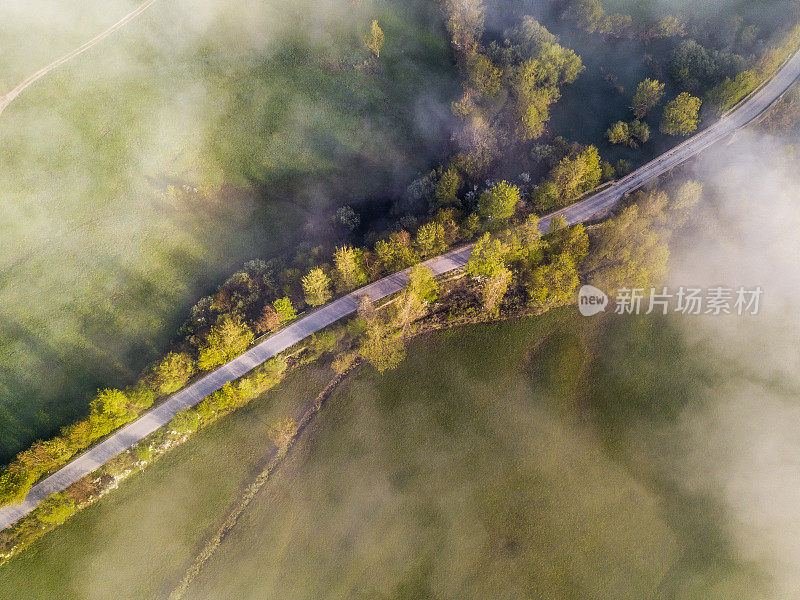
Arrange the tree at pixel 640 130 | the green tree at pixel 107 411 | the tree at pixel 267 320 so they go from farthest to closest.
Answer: the tree at pixel 640 130, the tree at pixel 267 320, the green tree at pixel 107 411

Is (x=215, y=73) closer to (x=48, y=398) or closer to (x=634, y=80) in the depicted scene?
(x=48, y=398)

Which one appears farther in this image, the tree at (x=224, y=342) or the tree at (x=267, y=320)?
the tree at (x=267, y=320)

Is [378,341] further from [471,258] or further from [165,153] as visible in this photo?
[165,153]

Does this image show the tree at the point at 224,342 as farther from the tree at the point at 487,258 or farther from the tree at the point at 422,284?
the tree at the point at 487,258

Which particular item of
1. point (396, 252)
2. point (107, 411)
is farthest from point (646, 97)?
point (107, 411)

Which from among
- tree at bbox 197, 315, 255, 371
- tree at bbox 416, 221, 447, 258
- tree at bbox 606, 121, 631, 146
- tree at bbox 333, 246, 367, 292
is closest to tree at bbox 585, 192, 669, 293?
tree at bbox 606, 121, 631, 146

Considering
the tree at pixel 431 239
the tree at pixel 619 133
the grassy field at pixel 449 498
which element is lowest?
the grassy field at pixel 449 498

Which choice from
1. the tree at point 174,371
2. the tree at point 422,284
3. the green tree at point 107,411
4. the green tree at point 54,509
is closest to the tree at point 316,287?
the tree at point 422,284

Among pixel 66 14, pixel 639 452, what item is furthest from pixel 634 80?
pixel 66 14
